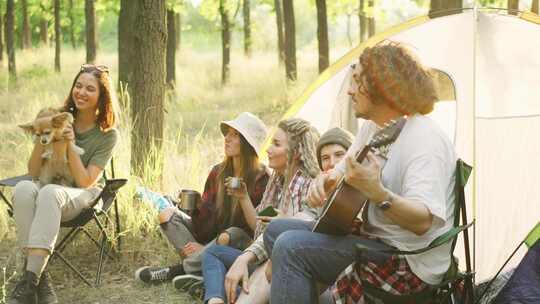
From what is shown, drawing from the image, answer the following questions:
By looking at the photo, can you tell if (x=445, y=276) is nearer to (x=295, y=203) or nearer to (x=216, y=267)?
(x=295, y=203)

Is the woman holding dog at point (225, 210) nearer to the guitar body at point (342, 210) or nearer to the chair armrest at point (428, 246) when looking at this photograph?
the guitar body at point (342, 210)

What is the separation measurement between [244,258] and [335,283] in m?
0.83

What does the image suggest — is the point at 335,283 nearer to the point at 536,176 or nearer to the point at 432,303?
the point at 432,303

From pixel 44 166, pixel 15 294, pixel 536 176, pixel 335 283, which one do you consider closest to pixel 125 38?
pixel 44 166

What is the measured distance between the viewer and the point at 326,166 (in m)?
3.91

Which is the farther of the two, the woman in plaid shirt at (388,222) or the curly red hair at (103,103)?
the curly red hair at (103,103)

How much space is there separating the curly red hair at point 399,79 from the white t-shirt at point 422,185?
66mm

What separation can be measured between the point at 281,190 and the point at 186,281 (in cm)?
79

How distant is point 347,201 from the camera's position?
2867 mm

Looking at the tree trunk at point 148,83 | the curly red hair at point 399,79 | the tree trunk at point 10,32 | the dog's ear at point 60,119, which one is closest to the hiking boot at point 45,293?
the dog's ear at point 60,119

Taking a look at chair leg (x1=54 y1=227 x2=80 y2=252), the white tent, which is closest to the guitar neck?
the white tent

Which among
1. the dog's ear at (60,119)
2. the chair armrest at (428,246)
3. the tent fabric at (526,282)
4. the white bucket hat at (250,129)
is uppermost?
the dog's ear at (60,119)

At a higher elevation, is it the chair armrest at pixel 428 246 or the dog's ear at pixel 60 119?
the dog's ear at pixel 60 119

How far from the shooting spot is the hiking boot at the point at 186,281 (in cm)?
433
